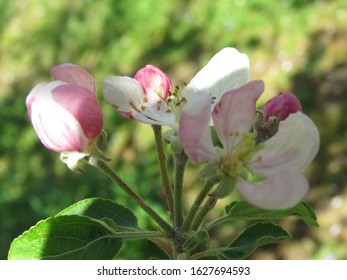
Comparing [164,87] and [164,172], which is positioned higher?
[164,87]

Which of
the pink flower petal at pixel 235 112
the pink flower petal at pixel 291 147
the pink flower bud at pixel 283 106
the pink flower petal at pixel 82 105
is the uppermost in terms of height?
the pink flower bud at pixel 283 106

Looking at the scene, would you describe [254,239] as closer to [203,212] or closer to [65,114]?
[203,212]

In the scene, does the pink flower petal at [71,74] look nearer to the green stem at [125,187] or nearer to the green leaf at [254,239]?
the green stem at [125,187]

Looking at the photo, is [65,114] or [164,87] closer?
[65,114]

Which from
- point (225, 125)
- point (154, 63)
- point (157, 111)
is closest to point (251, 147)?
point (225, 125)

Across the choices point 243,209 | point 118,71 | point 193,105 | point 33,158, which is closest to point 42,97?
point 193,105

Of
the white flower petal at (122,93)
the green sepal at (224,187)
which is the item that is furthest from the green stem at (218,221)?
the white flower petal at (122,93)
